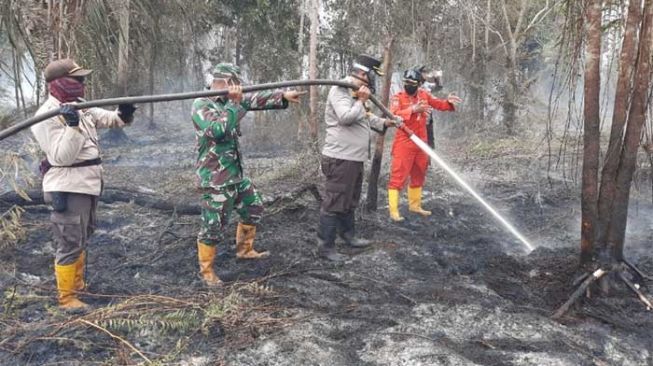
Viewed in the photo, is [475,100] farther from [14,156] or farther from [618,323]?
[14,156]

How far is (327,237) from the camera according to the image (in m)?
4.79

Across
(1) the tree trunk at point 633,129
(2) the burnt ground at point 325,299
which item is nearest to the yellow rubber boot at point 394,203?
(2) the burnt ground at point 325,299

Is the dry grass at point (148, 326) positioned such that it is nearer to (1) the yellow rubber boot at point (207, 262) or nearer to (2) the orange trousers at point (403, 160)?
(1) the yellow rubber boot at point (207, 262)

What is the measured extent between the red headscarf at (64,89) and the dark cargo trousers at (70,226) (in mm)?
667

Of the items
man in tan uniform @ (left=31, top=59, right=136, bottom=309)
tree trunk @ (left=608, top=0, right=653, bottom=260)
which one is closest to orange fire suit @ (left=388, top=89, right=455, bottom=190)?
tree trunk @ (left=608, top=0, right=653, bottom=260)

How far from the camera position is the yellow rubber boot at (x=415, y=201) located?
20.6 ft

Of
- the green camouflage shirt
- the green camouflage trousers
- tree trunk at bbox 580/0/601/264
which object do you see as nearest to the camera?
tree trunk at bbox 580/0/601/264

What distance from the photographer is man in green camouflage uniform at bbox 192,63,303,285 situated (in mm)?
3918

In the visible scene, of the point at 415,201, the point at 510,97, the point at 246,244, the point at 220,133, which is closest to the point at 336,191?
the point at 246,244

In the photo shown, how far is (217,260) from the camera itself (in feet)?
15.5

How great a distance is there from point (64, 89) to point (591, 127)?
12.5 feet

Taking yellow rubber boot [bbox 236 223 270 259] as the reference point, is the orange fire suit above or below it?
above

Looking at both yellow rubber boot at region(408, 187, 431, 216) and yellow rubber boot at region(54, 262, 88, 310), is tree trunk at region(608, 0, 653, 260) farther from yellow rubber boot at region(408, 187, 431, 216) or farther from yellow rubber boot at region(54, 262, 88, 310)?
yellow rubber boot at region(54, 262, 88, 310)

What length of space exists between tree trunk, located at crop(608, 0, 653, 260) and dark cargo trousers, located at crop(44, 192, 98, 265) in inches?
156
